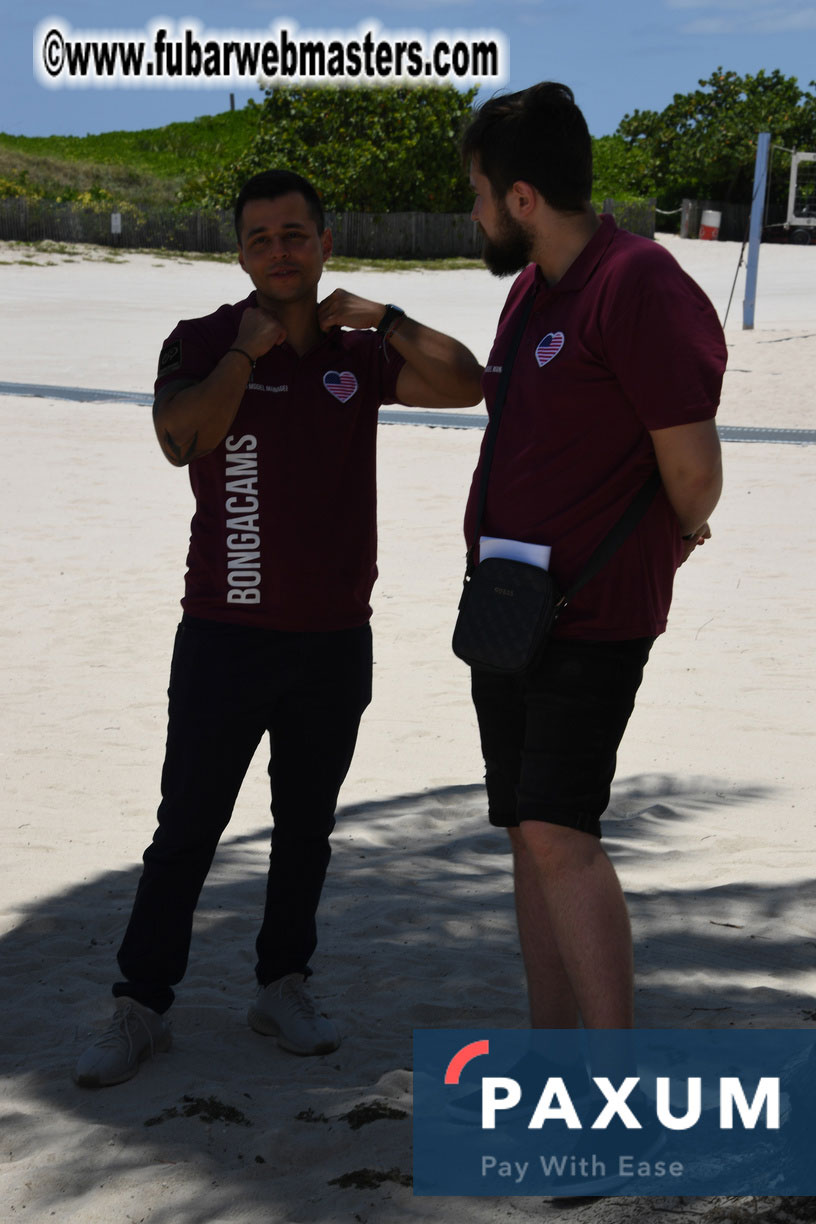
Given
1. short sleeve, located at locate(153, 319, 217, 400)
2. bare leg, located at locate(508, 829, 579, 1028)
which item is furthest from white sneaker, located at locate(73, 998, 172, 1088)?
short sleeve, located at locate(153, 319, 217, 400)

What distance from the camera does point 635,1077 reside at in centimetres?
256

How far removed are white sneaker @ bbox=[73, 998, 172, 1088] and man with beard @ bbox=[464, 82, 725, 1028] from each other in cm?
110

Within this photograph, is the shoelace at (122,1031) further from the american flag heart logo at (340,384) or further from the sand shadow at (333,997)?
the american flag heart logo at (340,384)

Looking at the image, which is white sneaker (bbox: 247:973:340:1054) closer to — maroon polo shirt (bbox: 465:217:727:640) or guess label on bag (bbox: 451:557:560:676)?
guess label on bag (bbox: 451:557:560:676)

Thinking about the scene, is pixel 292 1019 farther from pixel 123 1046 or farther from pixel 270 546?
pixel 270 546

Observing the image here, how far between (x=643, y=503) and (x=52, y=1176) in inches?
69.1

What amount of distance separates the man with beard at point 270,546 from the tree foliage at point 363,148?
39669 mm

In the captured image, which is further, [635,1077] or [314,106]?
[314,106]

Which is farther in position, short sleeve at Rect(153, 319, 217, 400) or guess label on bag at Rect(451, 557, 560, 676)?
short sleeve at Rect(153, 319, 217, 400)

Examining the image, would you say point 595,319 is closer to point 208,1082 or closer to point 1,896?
point 208,1082

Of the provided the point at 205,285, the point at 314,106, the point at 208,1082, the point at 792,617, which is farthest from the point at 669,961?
the point at 314,106

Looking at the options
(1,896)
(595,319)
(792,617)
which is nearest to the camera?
(595,319)

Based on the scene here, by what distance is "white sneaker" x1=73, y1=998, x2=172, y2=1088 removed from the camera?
306 cm

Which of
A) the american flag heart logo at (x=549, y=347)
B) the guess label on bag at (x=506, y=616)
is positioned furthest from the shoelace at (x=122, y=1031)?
the american flag heart logo at (x=549, y=347)
